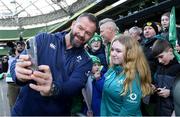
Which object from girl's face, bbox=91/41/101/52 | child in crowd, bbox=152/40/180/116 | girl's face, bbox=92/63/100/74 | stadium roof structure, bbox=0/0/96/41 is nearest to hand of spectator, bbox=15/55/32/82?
girl's face, bbox=92/63/100/74

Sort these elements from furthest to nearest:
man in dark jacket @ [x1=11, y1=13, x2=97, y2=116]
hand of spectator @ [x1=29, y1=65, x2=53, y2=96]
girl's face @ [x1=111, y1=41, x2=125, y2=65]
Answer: girl's face @ [x1=111, y1=41, x2=125, y2=65] → man in dark jacket @ [x1=11, y1=13, x2=97, y2=116] → hand of spectator @ [x1=29, y1=65, x2=53, y2=96]

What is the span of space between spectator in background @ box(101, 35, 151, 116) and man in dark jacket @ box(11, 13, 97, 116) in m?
0.27

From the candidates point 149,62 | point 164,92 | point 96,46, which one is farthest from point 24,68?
point 96,46

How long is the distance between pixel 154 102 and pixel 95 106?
0.65 meters

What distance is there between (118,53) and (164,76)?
68cm

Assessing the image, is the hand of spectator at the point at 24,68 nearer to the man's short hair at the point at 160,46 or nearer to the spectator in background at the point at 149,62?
the spectator in background at the point at 149,62

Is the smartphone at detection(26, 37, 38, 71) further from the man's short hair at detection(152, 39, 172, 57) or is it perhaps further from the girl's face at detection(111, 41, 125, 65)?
the man's short hair at detection(152, 39, 172, 57)

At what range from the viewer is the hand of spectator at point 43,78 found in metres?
2.29

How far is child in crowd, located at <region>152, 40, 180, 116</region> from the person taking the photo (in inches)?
135

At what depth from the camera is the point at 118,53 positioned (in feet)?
10.2

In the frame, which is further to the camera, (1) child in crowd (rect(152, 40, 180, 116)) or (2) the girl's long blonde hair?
(1) child in crowd (rect(152, 40, 180, 116))

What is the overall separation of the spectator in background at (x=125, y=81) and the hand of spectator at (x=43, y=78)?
0.78 metres

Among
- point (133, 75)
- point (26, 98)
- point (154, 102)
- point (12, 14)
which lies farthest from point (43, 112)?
point (12, 14)

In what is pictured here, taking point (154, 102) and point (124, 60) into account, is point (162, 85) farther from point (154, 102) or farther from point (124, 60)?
point (124, 60)
